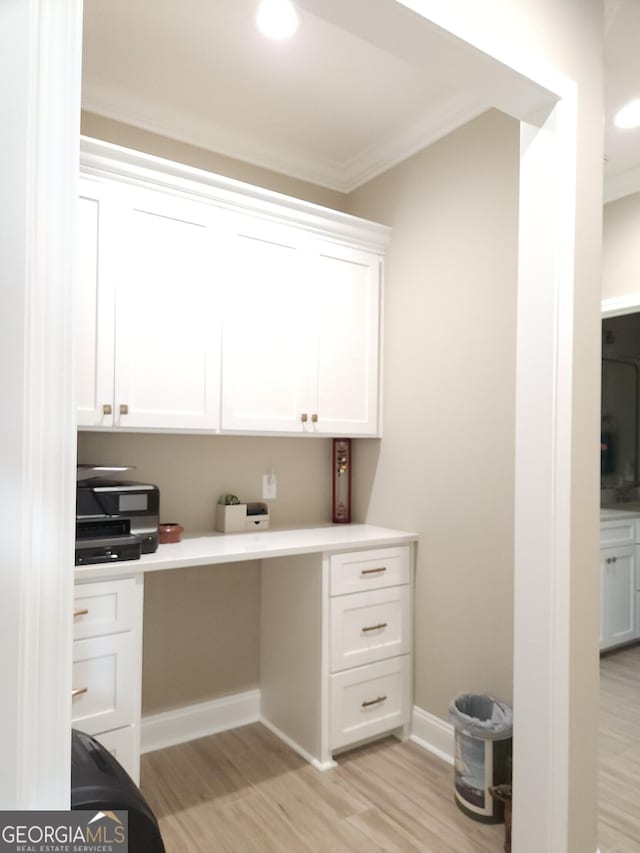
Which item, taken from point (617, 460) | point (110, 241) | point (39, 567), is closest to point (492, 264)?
point (110, 241)

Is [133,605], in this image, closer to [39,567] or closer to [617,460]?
[39,567]

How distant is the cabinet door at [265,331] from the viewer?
242 cm

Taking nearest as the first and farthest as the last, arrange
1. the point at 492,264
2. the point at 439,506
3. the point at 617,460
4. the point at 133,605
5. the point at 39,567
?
the point at 39,567 < the point at 133,605 < the point at 492,264 < the point at 439,506 < the point at 617,460

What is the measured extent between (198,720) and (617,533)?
2.90 m

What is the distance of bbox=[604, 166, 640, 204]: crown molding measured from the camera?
3000 millimetres

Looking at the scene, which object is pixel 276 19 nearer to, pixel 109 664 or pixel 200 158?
pixel 200 158

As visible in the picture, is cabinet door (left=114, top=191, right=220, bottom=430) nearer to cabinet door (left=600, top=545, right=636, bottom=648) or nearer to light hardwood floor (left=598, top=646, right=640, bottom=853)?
light hardwood floor (left=598, top=646, right=640, bottom=853)

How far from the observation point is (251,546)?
229cm

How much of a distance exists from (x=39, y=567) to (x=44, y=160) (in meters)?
0.61

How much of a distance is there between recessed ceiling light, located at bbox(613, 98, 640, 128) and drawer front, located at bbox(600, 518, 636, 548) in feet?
7.69

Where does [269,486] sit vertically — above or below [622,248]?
below

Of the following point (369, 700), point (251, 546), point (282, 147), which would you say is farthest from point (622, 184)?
point (369, 700)

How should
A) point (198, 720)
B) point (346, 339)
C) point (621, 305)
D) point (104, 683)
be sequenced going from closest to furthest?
point (104, 683) → point (198, 720) → point (346, 339) → point (621, 305)

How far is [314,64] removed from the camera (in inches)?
87.1
